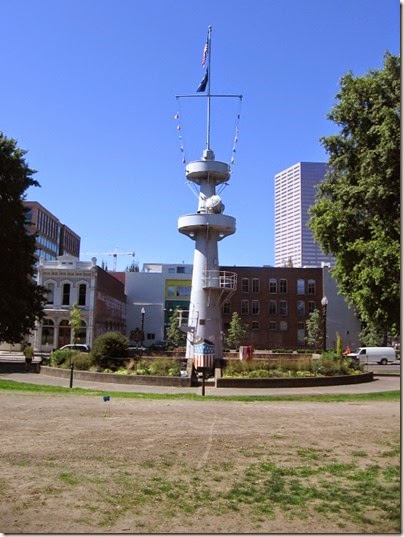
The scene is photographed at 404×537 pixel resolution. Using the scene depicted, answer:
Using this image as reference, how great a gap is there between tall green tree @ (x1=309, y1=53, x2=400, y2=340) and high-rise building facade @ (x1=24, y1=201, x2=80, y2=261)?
2221 inches

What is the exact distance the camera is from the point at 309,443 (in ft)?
35.1

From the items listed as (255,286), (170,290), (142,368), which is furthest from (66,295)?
(142,368)

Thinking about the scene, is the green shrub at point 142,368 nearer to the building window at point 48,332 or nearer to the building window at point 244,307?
the building window at point 48,332

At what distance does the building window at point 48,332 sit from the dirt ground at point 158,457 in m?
49.8

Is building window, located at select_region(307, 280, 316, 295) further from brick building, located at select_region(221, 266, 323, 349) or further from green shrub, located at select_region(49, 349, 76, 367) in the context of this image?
green shrub, located at select_region(49, 349, 76, 367)

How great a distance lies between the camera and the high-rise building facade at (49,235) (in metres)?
78.7

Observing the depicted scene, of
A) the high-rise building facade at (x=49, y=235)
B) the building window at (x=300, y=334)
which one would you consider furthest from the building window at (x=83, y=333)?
the building window at (x=300, y=334)

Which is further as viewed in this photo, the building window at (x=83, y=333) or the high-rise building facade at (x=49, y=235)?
the high-rise building facade at (x=49, y=235)

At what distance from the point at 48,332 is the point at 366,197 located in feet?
167

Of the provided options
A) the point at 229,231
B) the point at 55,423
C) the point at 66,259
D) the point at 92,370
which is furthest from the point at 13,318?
the point at 55,423

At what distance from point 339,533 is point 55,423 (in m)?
7.98

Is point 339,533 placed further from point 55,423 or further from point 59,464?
point 55,423

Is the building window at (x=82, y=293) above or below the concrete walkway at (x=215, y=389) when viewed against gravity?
above

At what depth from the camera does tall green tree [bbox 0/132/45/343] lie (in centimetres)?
4125
